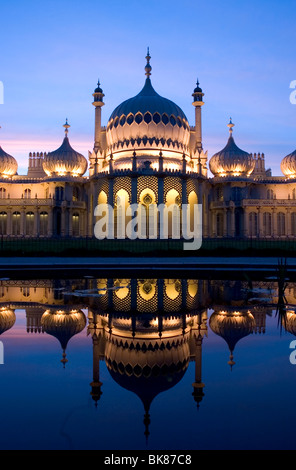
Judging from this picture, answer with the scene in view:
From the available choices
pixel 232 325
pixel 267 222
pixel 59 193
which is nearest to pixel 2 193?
pixel 59 193

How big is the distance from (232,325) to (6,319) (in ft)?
12.3

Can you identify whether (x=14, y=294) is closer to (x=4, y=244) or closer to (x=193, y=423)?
(x=193, y=423)

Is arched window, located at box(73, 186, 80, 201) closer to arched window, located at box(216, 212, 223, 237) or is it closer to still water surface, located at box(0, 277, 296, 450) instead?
arched window, located at box(216, 212, 223, 237)

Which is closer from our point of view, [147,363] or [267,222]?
[147,363]

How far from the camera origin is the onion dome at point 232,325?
5669mm

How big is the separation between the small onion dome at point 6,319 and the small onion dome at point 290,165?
41.4 m

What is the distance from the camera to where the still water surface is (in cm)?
280

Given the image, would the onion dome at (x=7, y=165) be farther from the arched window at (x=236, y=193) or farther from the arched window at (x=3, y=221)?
the arched window at (x=236, y=193)

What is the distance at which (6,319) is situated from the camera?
22.2 feet

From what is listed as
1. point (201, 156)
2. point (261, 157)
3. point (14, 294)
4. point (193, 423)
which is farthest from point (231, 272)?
point (261, 157)

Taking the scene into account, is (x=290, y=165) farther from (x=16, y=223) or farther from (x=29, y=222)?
(x=16, y=223)

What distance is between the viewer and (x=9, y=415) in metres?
3.09

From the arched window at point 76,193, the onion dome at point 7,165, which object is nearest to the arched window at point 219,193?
the arched window at point 76,193

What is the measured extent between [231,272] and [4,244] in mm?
14747
